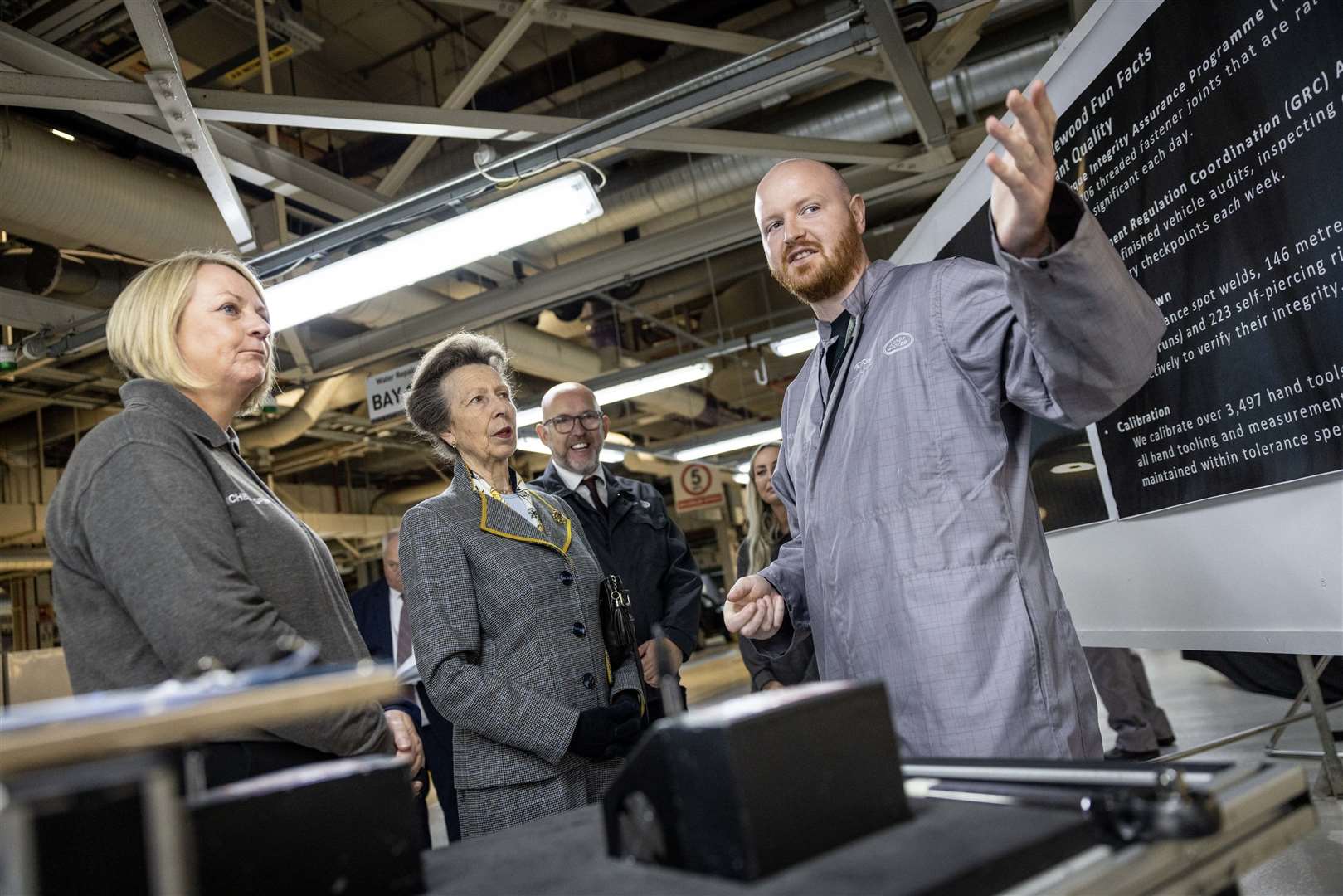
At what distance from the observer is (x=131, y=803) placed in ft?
2.12

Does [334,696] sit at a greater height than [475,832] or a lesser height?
greater

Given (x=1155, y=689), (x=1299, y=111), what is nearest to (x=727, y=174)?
(x=1299, y=111)

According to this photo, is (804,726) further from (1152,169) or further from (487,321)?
(487,321)

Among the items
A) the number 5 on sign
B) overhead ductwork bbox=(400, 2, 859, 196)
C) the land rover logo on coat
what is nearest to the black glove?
the land rover logo on coat

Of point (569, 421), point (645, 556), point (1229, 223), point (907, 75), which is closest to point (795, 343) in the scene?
point (907, 75)

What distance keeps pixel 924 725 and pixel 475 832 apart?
0.94 metres

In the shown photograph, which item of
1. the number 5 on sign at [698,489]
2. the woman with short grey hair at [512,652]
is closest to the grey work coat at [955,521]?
the woman with short grey hair at [512,652]

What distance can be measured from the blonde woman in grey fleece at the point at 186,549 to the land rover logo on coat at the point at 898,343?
962mm

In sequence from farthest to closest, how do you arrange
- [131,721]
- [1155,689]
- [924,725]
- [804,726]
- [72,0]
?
[1155,689]
[72,0]
[924,725]
[804,726]
[131,721]

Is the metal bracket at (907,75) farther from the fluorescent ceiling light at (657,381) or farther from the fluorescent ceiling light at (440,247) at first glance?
the fluorescent ceiling light at (657,381)

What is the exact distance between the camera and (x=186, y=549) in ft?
3.95

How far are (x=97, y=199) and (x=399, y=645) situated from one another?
7.89 ft

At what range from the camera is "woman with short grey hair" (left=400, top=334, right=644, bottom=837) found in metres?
1.78

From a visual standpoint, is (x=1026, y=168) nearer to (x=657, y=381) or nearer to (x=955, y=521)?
(x=955, y=521)
